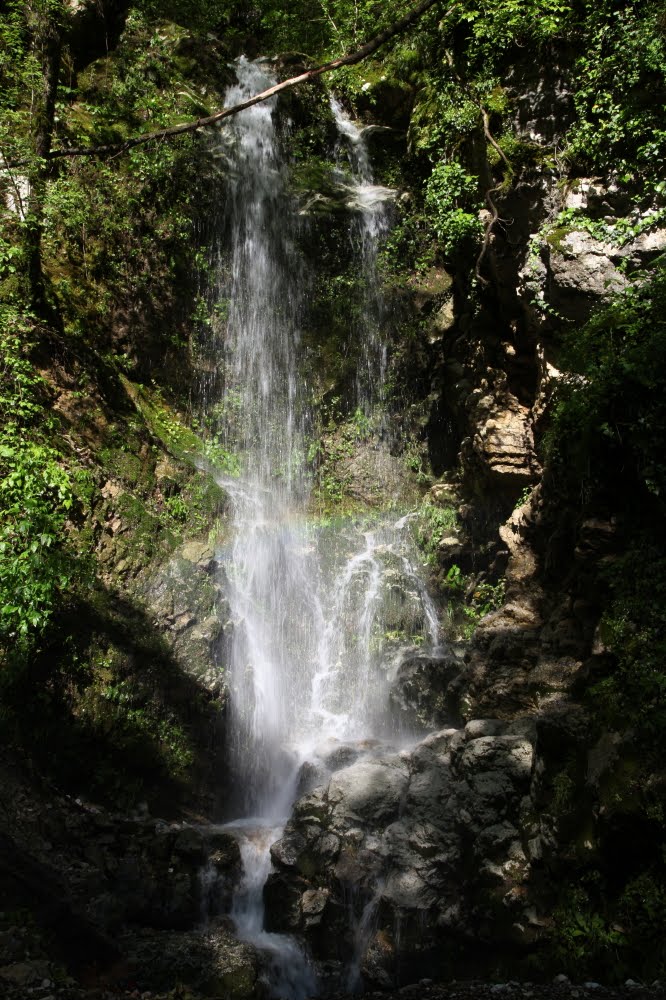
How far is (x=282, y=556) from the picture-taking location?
36.2ft

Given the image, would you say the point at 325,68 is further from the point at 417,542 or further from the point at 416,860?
the point at 417,542

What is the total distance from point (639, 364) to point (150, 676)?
6.20 m

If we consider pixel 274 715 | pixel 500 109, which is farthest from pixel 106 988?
pixel 500 109

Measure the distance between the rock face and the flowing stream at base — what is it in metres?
0.52

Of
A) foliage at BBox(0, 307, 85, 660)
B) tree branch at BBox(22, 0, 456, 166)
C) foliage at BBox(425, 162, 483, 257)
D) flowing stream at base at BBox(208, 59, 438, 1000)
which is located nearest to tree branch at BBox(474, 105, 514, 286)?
foliage at BBox(425, 162, 483, 257)

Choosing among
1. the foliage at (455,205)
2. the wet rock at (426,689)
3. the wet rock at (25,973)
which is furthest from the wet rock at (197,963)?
the foliage at (455,205)

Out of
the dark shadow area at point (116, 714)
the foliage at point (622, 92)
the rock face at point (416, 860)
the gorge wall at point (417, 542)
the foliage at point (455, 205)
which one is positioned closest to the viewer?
the gorge wall at point (417, 542)

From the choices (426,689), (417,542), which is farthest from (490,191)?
(426,689)

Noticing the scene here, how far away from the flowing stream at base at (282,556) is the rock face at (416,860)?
0.52 metres

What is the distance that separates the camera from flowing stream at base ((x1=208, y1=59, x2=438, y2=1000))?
809 cm

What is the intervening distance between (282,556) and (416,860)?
6.21 metres

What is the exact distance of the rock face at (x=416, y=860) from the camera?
496 cm

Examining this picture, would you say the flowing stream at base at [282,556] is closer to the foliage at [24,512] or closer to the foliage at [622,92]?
the foliage at [24,512]

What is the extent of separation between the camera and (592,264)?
22.7 ft
